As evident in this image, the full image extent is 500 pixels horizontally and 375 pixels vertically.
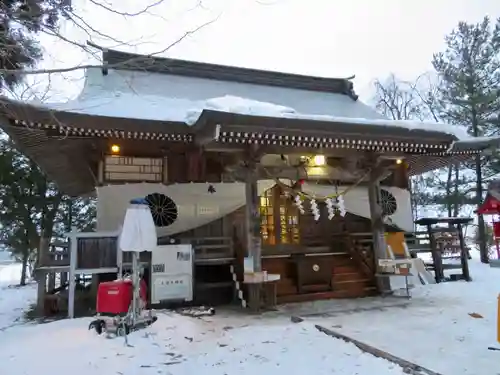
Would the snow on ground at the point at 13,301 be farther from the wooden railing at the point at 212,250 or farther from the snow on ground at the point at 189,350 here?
the wooden railing at the point at 212,250

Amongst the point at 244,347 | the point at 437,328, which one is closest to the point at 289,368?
the point at 244,347

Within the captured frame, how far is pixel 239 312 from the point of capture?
25.3ft

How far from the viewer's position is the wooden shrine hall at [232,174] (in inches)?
298

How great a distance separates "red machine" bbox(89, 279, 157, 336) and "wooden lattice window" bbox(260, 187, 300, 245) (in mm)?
5596

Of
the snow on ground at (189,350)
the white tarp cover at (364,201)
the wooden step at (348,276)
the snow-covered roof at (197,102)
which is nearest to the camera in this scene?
the snow on ground at (189,350)

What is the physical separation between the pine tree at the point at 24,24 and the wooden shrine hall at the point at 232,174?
2028 millimetres

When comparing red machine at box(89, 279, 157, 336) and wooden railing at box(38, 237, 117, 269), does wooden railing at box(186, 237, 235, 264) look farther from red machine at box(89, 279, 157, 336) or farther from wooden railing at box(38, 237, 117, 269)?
red machine at box(89, 279, 157, 336)

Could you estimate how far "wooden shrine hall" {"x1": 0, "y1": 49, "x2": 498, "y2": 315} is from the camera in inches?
298

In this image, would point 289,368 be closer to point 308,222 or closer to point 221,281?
point 221,281

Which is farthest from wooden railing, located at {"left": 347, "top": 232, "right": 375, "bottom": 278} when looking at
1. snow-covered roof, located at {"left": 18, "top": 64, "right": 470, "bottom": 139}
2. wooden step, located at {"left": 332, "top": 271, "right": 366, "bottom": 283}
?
snow-covered roof, located at {"left": 18, "top": 64, "right": 470, "bottom": 139}

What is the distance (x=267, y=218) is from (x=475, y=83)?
11508 mm

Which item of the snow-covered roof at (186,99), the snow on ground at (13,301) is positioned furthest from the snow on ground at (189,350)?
the snow-covered roof at (186,99)

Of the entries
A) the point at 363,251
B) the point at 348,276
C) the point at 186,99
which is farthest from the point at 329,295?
the point at 186,99

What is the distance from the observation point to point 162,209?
9422 mm
